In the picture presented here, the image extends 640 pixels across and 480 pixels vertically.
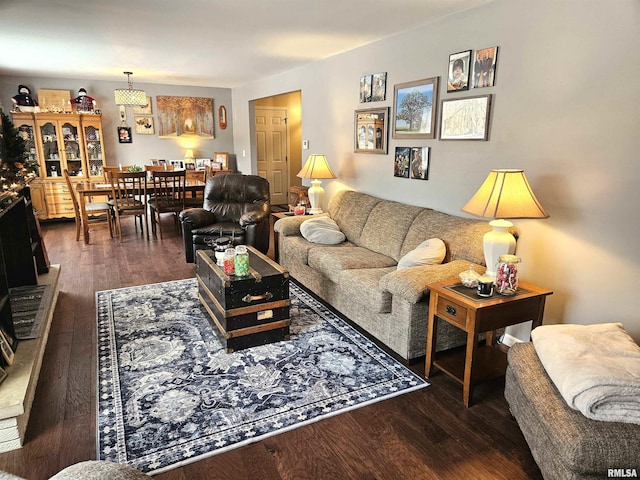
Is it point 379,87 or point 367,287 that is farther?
point 379,87

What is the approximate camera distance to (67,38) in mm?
3959

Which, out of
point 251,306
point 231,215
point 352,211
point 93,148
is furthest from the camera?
point 93,148

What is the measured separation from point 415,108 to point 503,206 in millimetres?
1586

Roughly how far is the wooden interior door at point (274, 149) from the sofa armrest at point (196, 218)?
3500 millimetres

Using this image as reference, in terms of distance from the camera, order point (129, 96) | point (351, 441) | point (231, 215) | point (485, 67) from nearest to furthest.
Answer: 1. point (351, 441)
2. point (485, 67)
3. point (231, 215)
4. point (129, 96)

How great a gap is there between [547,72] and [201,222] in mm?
3425

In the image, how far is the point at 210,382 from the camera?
95.5 inches

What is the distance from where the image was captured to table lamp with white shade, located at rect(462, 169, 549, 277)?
90.8 inches

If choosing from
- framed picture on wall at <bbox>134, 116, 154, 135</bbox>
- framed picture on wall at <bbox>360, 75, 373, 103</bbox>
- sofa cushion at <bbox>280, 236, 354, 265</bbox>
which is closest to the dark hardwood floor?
sofa cushion at <bbox>280, 236, 354, 265</bbox>

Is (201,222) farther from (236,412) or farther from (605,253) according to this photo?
(605,253)

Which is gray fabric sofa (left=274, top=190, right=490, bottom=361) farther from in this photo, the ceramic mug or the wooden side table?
the ceramic mug

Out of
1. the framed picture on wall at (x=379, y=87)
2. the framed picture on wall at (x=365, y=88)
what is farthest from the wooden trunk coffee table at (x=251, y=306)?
the framed picture on wall at (x=365, y=88)

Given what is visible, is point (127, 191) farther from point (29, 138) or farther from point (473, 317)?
point (473, 317)

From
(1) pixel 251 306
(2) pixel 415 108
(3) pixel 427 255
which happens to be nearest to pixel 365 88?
(2) pixel 415 108
